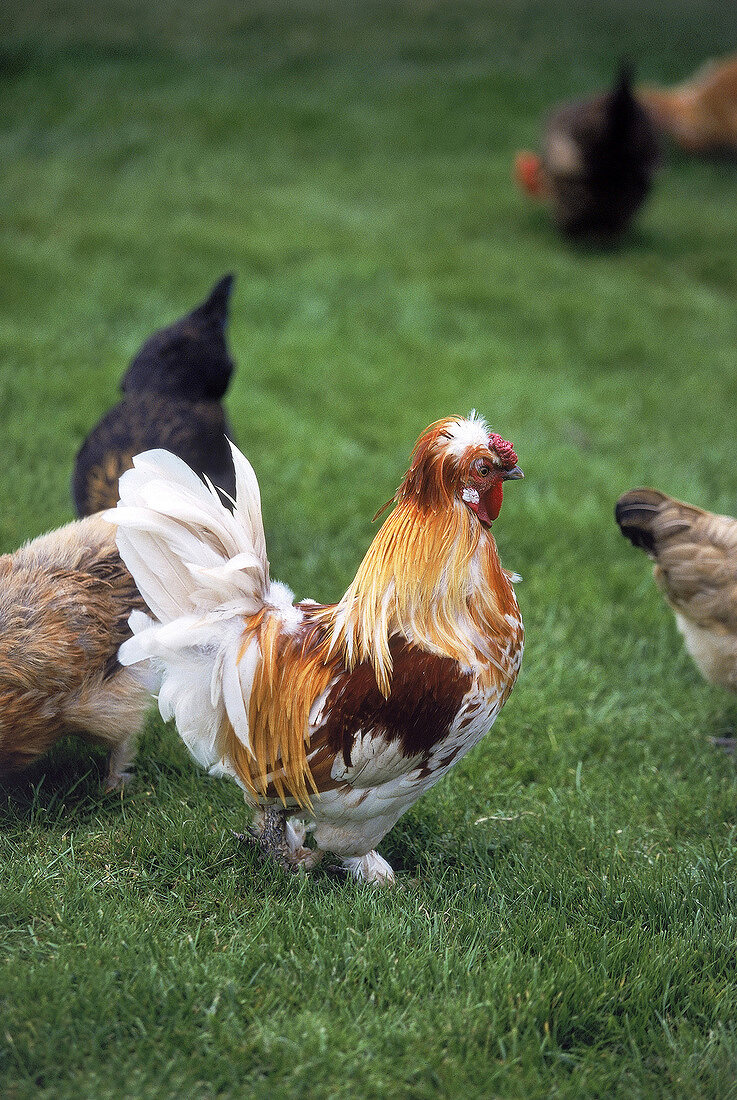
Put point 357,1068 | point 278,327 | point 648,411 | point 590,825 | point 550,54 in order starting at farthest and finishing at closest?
point 550,54 < point 278,327 < point 648,411 < point 590,825 < point 357,1068

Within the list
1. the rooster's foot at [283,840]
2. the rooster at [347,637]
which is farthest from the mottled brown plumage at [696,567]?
the rooster's foot at [283,840]

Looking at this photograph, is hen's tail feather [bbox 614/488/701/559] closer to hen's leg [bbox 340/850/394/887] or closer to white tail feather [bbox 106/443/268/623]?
hen's leg [bbox 340/850/394/887]

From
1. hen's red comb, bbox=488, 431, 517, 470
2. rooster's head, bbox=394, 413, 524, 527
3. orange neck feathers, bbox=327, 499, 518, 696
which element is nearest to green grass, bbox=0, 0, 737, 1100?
orange neck feathers, bbox=327, 499, 518, 696

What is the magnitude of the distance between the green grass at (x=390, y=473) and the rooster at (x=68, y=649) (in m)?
0.31

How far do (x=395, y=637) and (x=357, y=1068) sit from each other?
3.83 ft

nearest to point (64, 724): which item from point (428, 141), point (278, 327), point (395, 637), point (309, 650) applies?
point (309, 650)

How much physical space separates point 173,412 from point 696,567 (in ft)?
8.58

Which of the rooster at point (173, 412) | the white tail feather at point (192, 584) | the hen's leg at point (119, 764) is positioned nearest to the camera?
the white tail feather at point (192, 584)

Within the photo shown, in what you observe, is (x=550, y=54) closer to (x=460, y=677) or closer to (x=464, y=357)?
(x=464, y=357)

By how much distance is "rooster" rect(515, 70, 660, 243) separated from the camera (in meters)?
9.20

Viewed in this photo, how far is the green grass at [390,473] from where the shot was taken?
2.52 m

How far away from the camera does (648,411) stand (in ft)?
23.8

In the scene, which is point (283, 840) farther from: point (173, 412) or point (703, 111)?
point (703, 111)

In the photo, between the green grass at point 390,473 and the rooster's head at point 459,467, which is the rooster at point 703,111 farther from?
the rooster's head at point 459,467
